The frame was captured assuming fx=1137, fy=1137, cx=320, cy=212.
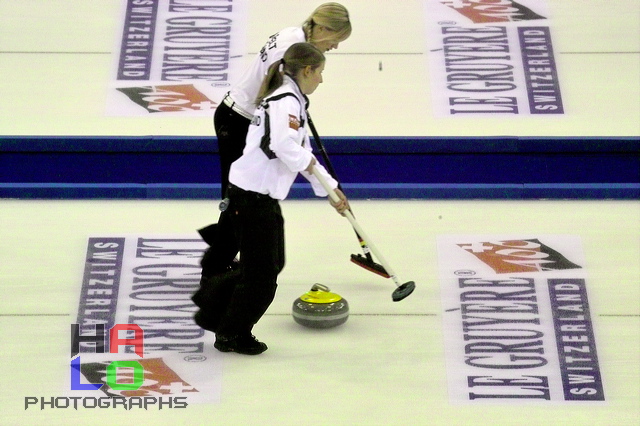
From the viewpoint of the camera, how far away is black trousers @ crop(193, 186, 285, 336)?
11.3ft

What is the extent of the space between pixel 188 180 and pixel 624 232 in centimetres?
175

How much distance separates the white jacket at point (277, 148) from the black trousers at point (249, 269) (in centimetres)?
4

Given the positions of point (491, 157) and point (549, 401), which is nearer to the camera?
point (549, 401)

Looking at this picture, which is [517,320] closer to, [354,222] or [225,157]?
[354,222]

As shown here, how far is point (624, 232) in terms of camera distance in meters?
4.18

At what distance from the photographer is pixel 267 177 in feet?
11.2

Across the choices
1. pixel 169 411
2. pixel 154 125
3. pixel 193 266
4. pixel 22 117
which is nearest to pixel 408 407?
pixel 169 411

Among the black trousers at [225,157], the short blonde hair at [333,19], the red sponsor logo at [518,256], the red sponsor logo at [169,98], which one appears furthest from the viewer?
the red sponsor logo at [169,98]

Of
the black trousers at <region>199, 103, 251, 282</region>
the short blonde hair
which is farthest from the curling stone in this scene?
the short blonde hair

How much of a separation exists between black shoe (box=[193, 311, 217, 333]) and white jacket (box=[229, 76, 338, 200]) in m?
0.48

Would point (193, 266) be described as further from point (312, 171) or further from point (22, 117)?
point (22, 117)

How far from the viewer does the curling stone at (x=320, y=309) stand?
372 cm

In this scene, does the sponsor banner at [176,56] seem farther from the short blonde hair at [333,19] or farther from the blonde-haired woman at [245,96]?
the short blonde hair at [333,19]

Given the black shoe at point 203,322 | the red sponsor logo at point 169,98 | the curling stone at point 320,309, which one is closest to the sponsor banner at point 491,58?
the red sponsor logo at point 169,98
